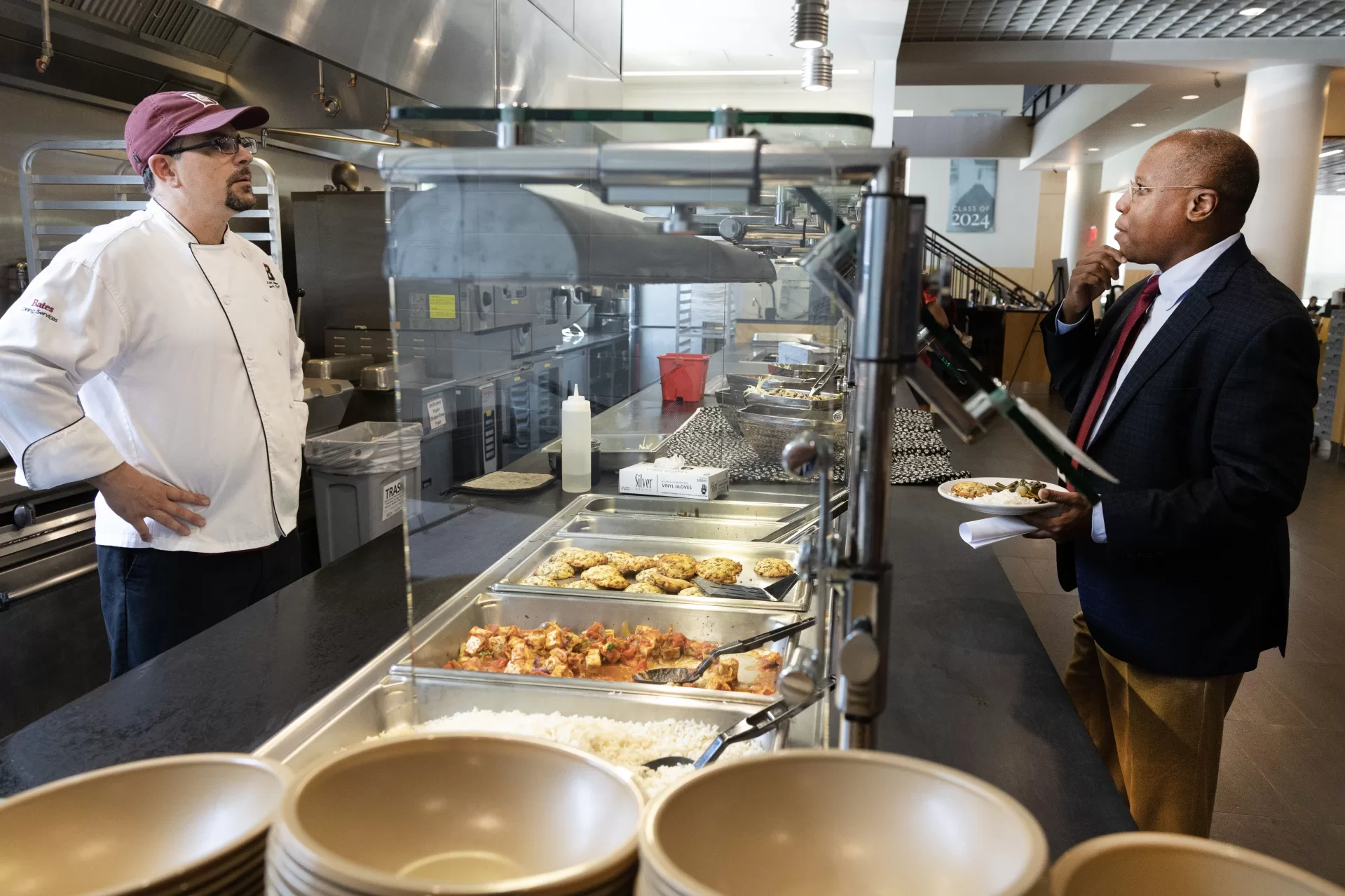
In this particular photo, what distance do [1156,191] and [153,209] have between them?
6.78 feet

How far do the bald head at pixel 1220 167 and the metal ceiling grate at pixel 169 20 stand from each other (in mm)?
2686

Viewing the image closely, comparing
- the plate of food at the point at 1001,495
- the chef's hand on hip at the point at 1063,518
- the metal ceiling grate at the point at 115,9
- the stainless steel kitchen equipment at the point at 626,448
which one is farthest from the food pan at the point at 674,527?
the metal ceiling grate at the point at 115,9

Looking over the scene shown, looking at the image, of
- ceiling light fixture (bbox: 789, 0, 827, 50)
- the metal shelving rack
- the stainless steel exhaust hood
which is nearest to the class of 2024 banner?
ceiling light fixture (bbox: 789, 0, 827, 50)

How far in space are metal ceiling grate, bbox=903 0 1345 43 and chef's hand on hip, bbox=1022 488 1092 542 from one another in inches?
Answer: 233

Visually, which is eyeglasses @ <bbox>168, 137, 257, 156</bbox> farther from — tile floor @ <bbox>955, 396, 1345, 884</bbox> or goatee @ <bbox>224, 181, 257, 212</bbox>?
tile floor @ <bbox>955, 396, 1345, 884</bbox>

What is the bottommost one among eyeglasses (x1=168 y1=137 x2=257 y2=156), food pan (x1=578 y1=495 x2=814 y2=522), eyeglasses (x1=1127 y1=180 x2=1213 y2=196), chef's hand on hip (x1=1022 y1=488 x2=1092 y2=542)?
food pan (x1=578 y1=495 x2=814 y2=522)

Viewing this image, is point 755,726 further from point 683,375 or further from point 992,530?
point 683,375

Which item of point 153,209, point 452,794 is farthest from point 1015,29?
point 452,794

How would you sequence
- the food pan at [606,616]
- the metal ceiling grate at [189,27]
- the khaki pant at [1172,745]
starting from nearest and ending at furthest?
the food pan at [606,616] < the khaki pant at [1172,745] < the metal ceiling grate at [189,27]

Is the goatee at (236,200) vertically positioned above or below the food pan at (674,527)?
above

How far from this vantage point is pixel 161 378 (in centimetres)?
199

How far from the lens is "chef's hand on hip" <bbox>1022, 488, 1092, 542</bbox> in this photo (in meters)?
1.56

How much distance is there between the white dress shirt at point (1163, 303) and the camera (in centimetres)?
158

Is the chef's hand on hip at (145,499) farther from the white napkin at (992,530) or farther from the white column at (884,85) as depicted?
the white column at (884,85)
